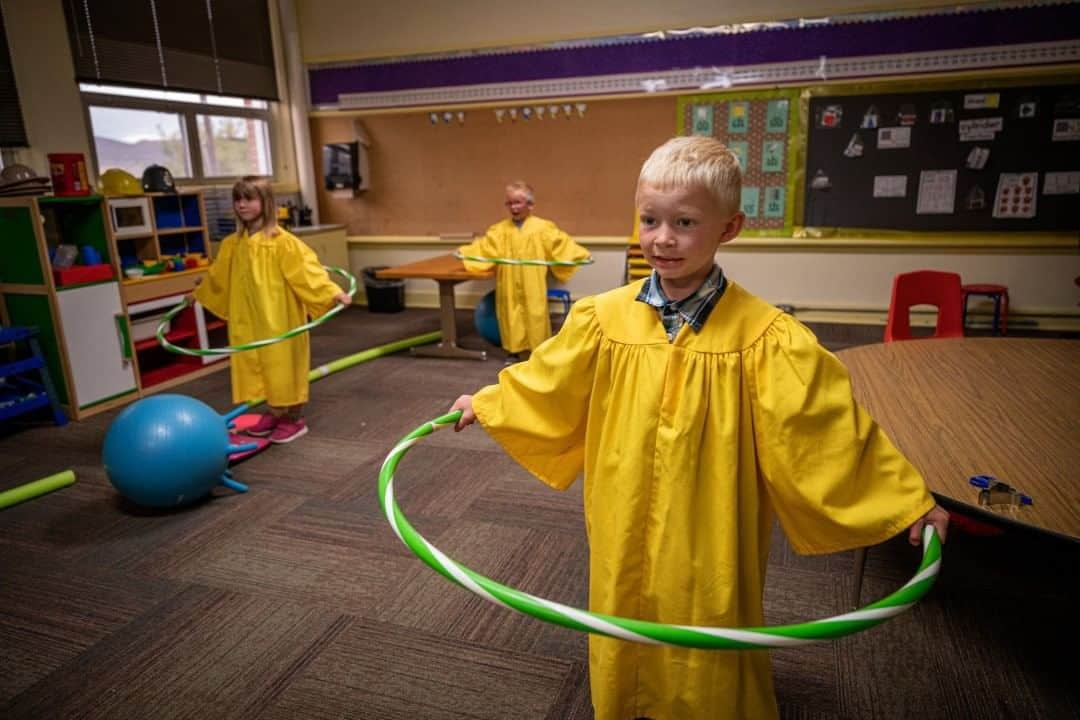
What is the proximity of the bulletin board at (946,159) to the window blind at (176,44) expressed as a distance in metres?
5.44

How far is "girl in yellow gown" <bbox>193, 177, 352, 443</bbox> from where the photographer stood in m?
3.80

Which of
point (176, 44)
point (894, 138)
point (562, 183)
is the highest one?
point (176, 44)

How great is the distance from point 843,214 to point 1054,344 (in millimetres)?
3997

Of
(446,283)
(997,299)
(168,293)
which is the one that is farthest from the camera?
(997,299)

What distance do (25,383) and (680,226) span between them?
4.70 metres

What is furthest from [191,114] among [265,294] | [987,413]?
[987,413]

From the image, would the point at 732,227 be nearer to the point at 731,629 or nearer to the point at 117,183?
the point at 731,629

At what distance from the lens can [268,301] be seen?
381 cm

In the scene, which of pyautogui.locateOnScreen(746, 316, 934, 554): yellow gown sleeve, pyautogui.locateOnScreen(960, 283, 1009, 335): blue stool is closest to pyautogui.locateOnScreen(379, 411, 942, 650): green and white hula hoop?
pyautogui.locateOnScreen(746, 316, 934, 554): yellow gown sleeve

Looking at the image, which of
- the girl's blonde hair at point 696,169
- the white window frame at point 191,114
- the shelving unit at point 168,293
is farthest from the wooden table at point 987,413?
the white window frame at point 191,114

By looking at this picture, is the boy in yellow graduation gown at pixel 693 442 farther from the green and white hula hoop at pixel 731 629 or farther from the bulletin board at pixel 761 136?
the bulletin board at pixel 761 136

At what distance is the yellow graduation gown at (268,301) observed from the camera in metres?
3.81

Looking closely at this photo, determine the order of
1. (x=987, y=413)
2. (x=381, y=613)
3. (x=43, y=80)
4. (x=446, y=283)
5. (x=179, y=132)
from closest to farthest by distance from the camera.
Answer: (x=987, y=413) < (x=381, y=613) < (x=43, y=80) < (x=446, y=283) < (x=179, y=132)

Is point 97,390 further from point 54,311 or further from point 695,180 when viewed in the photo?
point 695,180
